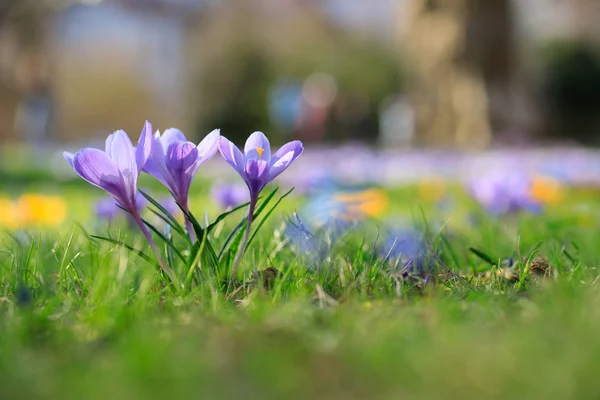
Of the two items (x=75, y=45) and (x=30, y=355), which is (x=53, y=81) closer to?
(x=75, y=45)

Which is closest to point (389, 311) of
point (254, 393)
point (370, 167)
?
point (254, 393)

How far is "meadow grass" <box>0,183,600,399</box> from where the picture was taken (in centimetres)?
96

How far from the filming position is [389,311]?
52.6 inches

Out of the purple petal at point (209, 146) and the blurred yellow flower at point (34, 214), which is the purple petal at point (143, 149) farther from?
the blurred yellow flower at point (34, 214)

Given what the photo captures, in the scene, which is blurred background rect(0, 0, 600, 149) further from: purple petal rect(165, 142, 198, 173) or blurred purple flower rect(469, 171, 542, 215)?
purple petal rect(165, 142, 198, 173)

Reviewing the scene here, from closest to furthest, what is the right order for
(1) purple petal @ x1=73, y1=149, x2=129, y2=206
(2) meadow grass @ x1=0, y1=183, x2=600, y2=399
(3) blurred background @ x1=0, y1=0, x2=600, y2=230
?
(2) meadow grass @ x1=0, y1=183, x2=600, y2=399 → (1) purple petal @ x1=73, y1=149, x2=129, y2=206 → (3) blurred background @ x1=0, y1=0, x2=600, y2=230

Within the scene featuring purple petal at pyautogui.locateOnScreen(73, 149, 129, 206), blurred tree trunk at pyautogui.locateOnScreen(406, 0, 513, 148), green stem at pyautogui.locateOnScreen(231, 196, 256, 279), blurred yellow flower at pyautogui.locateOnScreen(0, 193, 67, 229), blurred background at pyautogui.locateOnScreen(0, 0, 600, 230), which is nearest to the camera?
purple petal at pyautogui.locateOnScreen(73, 149, 129, 206)

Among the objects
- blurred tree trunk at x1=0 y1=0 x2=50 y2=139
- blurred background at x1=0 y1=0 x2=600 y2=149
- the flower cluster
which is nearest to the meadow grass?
the flower cluster

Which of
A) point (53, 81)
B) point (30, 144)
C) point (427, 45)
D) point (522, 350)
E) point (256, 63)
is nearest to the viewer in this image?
point (522, 350)

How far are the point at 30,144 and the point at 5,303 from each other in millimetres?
15526

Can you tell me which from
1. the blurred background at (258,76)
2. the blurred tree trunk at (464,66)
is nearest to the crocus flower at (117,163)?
the blurred tree trunk at (464,66)

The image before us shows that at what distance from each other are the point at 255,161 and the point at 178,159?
149 millimetres

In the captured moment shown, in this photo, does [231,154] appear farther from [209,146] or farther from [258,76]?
[258,76]

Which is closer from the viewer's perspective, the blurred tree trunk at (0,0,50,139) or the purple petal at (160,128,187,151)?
the purple petal at (160,128,187,151)
